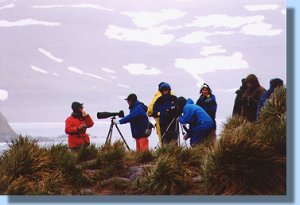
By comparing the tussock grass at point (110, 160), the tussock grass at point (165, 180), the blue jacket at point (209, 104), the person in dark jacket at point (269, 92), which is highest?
the person in dark jacket at point (269, 92)

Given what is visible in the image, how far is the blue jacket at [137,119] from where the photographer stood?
27.6 feet

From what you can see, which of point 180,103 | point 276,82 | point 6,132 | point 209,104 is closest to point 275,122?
point 276,82

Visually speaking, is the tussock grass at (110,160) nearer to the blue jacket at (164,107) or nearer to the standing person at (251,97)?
the blue jacket at (164,107)

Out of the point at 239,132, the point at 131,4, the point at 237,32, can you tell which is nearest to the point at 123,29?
the point at 131,4

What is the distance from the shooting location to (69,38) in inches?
327

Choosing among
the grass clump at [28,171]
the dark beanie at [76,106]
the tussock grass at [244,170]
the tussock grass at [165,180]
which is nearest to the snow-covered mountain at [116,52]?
the dark beanie at [76,106]

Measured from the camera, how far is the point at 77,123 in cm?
828

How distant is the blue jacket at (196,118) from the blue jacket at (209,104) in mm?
77

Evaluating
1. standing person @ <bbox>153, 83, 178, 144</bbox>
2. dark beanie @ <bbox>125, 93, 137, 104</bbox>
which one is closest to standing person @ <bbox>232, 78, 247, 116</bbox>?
standing person @ <bbox>153, 83, 178, 144</bbox>

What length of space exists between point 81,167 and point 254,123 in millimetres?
2237

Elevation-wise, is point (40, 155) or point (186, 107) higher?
point (186, 107)

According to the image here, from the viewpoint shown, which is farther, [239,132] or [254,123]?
[254,123]

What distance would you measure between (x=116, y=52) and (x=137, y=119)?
0.93 meters

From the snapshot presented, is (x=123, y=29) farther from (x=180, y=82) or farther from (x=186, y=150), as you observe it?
(x=186, y=150)
